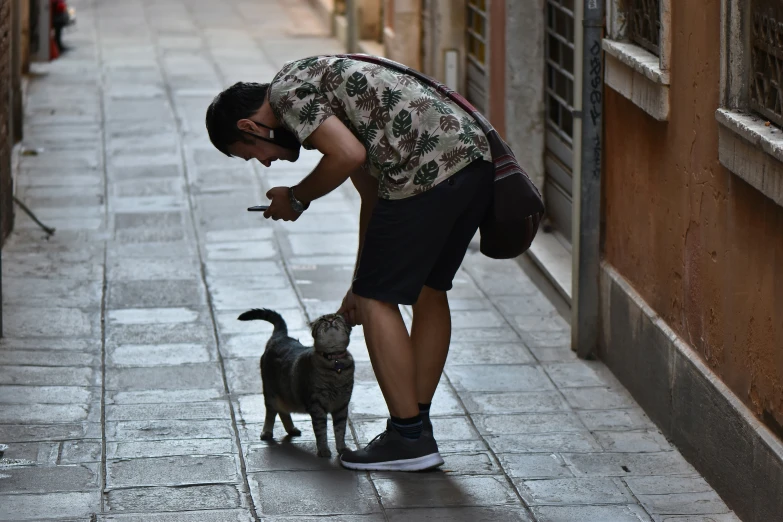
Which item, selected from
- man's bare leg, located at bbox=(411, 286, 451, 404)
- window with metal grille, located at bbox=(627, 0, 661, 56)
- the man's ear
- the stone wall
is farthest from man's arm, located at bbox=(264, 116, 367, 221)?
the stone wall

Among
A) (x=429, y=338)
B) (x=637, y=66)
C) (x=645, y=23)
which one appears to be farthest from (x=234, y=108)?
(x=645, y=23)

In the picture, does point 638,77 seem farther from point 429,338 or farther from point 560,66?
point 560,66

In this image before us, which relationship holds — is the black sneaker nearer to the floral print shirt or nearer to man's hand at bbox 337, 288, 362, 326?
man's hand at bbox 337, 288, 362, 326

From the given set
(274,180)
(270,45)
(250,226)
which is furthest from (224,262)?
(270,45)

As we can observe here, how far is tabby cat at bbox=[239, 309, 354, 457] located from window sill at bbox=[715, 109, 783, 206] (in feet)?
5.11

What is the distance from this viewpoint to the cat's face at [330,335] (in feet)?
17.1

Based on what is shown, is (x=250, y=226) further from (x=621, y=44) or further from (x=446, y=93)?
(x=446, y=93)

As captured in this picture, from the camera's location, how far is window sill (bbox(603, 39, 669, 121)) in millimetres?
5812

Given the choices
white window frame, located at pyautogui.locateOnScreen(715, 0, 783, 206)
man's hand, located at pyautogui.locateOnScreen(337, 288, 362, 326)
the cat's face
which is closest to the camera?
white window frame, located at pyautogui.locateOnScreen(715, 0, 783, 206)

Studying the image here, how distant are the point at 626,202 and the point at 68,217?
15.6 feet

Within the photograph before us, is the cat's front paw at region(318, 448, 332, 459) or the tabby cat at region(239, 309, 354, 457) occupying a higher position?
the tabby cat at region(239, 309, 354, 457)

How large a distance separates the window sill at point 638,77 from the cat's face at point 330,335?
169 centimetres

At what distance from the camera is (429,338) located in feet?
17.9

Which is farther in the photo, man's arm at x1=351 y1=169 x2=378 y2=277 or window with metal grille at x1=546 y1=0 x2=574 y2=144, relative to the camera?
window with metal grille at x1=546 y1=0 x2=574 y2=144
